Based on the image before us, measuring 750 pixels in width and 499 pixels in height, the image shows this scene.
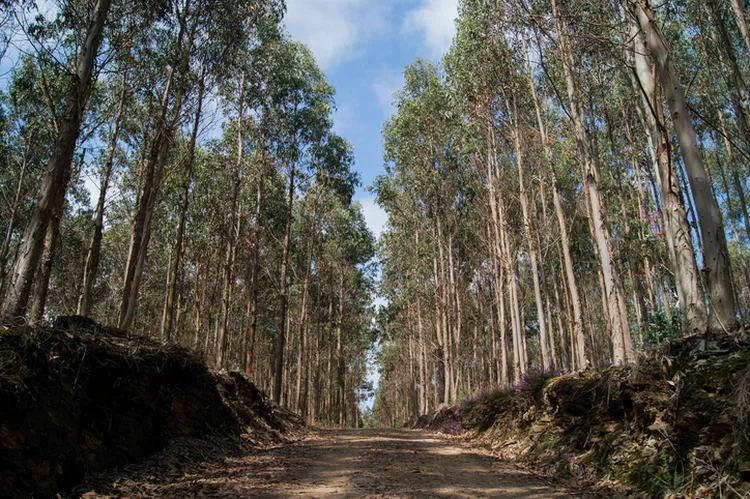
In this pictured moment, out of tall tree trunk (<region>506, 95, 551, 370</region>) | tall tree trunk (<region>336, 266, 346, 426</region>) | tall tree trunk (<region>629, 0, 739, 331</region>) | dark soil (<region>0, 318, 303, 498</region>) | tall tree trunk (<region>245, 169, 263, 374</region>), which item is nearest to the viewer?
dark soil (<region>0, 318, 303, 498</region>)

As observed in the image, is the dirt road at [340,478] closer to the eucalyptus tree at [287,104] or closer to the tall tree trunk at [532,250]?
the tall tree trunk at [532,250]

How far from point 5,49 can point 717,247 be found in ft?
40.8

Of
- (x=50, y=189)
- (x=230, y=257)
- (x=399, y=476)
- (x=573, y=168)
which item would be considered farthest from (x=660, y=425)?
(x=230, y=257)

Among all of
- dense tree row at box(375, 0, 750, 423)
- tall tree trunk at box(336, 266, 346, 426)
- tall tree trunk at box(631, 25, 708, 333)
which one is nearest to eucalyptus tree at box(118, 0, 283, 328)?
dense tree row at box(375, 0, 750, 423)

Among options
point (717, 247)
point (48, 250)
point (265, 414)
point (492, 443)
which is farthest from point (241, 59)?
point (717, 247)

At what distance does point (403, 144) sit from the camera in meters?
22.5

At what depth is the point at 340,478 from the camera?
5.73 m

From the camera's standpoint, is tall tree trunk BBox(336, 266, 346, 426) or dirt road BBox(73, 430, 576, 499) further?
tall tree trunk BBox(336, 266, 346, 426)

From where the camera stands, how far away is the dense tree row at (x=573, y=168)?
5.66 m

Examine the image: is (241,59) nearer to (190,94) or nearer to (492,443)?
(190,94)

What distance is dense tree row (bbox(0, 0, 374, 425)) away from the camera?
9.89 m

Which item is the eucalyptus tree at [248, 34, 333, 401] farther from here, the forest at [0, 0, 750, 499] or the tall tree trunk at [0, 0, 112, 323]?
the tall tree trunk at [0, 0, 112, 323]

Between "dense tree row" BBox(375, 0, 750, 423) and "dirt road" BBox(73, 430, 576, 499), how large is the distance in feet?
9.62

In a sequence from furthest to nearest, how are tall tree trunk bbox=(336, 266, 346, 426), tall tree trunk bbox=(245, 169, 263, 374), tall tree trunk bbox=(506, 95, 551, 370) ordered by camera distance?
tall tree trunk bbox=(336, 266, 346, 426) → tall tree trunk bbox=(245, 169, 263, 374) → tall tree trunk bbox=(506, 95, 551, 370)
